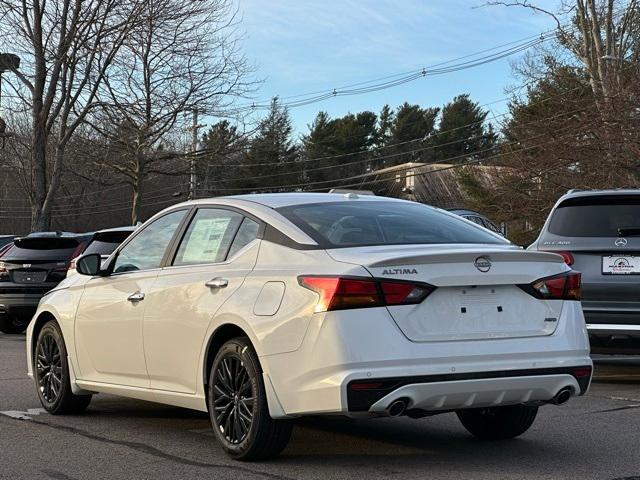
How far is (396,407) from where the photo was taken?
489 cm

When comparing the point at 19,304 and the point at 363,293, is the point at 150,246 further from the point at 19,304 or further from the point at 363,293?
the point at 19,304

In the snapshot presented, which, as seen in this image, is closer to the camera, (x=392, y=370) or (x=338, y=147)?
(x=392, y=370)

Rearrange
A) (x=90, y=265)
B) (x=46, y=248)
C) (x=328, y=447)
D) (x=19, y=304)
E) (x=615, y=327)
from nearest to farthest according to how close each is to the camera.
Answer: (x=328, y=447)
(x=90, y=265)
(x=615, y=327)
(x=19, y=304)
(x=46, y=248)

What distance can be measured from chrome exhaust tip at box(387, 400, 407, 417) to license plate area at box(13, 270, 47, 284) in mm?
11057

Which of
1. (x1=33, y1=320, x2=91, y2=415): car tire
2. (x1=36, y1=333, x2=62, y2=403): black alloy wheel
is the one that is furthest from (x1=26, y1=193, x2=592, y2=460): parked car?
(x1=36, y1=333, x2=62, y2=403): black alloy wheel

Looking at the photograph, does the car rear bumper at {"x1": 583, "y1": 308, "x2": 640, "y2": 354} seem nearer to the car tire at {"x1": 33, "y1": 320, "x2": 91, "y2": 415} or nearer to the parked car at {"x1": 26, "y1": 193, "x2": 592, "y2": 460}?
the parked car at {"x1": 26, "y1": 193, "x2": 592, "y2": 460}

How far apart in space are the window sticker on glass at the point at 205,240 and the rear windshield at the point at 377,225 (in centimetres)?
49

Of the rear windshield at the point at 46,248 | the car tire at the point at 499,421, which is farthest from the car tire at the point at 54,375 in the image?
the rear windshield at the point at 46,248

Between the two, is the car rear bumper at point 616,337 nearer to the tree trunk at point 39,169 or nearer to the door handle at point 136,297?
the door handle at point 136,297

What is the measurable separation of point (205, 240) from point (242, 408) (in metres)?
1.26

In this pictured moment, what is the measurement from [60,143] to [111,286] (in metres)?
22.0

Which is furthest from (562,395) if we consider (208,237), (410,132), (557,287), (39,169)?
(410,132)

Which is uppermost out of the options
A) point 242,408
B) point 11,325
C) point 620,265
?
point 620,265

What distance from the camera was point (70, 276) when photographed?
24.9 feet
